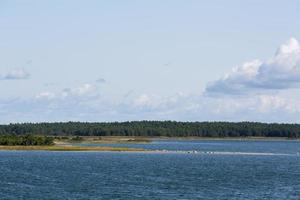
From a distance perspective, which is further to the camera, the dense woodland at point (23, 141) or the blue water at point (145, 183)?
the dense woodland at point (23, 141)

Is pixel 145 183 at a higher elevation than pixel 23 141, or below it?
below

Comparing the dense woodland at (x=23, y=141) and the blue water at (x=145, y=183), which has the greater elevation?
the dense woodland at (x=23, y=141)

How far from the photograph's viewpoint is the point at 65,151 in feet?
591

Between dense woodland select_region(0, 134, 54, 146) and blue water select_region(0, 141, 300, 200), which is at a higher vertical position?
dense woodland select_region(0, 134, 54, 146)

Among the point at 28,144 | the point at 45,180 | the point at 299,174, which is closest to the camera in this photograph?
the point at 45,180

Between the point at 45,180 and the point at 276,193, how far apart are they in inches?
1174

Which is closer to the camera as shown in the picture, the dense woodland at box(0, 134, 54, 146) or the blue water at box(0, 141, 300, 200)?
the blue water at box(0, 141, 300, 200)

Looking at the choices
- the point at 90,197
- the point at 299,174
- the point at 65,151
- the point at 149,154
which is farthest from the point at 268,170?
the point at 65,151

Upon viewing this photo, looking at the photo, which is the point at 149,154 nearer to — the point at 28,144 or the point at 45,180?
the point at 28,144

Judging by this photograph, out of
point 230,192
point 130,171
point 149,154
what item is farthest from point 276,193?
point 149,154

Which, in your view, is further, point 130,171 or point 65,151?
point 65,151

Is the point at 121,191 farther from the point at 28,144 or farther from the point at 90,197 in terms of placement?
the point at 28,144

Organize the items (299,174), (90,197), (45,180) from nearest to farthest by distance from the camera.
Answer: (90,197) < (45,180) < (299,174)

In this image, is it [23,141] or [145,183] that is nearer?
[145,183]
